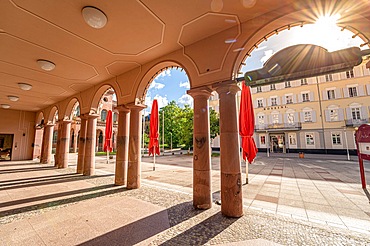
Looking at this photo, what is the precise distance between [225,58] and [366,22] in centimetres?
253

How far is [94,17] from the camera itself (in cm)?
365

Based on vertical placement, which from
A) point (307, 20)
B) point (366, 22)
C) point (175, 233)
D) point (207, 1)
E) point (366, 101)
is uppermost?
point (366, 101)

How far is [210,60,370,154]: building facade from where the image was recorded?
2095 centimetres

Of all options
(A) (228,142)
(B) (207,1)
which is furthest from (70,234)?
(B) (207,1)

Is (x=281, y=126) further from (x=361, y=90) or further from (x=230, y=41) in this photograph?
(x=230, y=41)

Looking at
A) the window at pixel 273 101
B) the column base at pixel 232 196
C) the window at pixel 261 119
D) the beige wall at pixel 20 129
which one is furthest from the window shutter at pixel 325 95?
the beige wall at pixel 20 129

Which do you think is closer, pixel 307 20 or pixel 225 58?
pixel 307 20

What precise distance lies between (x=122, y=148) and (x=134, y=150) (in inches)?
31.8

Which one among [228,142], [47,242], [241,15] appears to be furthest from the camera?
[228,142]

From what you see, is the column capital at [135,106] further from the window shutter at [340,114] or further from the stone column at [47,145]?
the window shutter at [340,114]

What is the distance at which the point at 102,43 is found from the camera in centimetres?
481

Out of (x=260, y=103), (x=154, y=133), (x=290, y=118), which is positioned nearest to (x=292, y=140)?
(x=290, y=118)

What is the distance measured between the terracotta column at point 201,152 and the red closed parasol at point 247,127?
1.79 m

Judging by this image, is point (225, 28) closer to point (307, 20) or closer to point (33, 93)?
point (307, 20)
